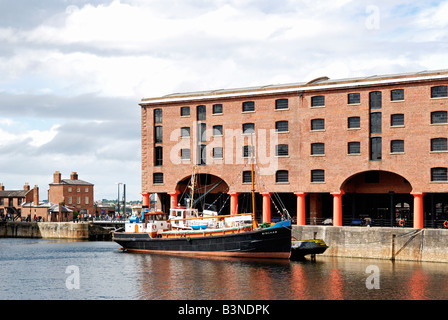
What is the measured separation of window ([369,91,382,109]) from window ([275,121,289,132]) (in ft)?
31.3

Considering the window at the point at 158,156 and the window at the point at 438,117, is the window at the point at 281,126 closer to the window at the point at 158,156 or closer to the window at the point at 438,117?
the window at the point at 158,156

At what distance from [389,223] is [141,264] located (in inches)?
1125

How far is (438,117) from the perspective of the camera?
63562 millimetres

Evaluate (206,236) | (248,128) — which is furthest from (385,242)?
(248,128)

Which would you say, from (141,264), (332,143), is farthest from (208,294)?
(332,143)

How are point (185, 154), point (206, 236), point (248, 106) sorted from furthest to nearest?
point (185, 154) < point (248, 106) < point (206, 236)

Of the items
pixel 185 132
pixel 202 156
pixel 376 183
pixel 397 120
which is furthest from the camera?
pixel 185 132

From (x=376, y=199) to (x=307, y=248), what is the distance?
17.4 meters

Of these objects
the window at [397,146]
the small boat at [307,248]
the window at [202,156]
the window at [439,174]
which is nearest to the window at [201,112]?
the window at [202,156]

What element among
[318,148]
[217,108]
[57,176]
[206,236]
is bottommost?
[206,236]

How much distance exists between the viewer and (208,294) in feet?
130

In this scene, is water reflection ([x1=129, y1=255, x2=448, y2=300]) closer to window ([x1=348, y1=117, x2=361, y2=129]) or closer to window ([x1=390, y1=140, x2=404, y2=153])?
window ([x1=390, y1=140, x2=404, y2=153])

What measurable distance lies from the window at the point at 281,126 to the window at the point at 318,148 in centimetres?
355

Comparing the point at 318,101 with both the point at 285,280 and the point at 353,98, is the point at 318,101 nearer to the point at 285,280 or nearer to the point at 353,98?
the point at 353,98
